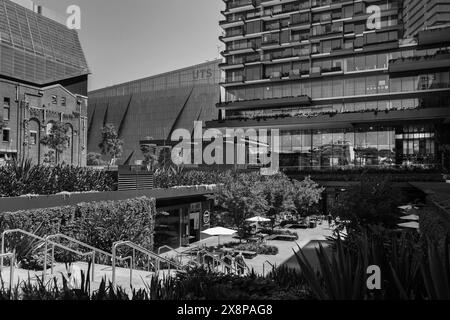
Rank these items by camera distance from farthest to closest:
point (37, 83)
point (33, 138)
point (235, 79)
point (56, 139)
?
1. point (235, 79)
2. point (37, 83)
3. point (33, 138)
4. point (56, 139)

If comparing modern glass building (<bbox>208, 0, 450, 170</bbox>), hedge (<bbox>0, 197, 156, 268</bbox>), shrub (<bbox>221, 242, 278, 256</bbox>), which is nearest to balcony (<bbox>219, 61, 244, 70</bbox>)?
modern glass building (<bbox>208, 0, 450, 170</bbox>)

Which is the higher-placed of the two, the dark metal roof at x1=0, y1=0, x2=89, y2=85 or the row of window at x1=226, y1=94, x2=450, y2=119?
the dark metal roof at x1=0, y1=0, x2=89, y2=85

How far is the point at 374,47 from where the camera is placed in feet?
203

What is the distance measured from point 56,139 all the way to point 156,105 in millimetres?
57671

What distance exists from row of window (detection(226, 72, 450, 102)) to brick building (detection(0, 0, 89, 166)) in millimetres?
26368

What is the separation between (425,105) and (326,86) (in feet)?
48.4

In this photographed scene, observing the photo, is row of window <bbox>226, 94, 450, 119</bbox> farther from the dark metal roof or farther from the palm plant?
the palm plant

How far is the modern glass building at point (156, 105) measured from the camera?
107m

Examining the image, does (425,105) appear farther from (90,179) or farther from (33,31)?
(33,31)

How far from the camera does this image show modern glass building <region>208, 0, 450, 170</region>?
188 ft

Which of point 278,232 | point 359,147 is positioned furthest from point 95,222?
point 359,147

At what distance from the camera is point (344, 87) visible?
64.0m

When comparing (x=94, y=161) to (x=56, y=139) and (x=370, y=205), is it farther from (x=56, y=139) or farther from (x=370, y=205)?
(x=370, y=205)

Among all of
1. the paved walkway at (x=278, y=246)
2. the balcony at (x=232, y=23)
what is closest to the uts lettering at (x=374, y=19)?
the balcony at (x=232, y=23)
